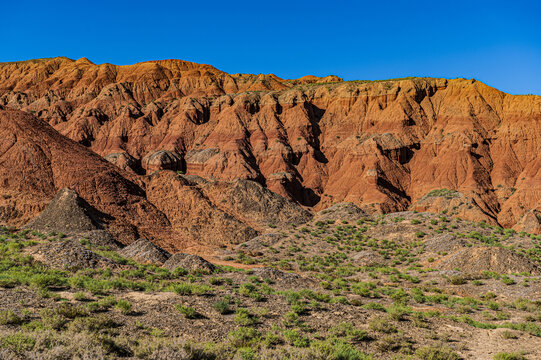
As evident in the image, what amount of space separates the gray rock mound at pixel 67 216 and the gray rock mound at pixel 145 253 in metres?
8.89

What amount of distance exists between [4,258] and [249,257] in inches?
832

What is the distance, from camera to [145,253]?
29.6 metres

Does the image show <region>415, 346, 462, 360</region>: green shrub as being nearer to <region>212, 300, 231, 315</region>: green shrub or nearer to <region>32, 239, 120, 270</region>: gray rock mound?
<region>212, 300, 231, 315</region>: green shrub

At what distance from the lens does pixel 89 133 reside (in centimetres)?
8531

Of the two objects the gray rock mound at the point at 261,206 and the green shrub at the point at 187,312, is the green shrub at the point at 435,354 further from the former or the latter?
the gray rock mound at the point at 261,206

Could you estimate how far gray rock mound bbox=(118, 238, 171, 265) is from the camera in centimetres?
2867

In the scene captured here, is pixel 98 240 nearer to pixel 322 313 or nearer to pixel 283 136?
pixel 322 313

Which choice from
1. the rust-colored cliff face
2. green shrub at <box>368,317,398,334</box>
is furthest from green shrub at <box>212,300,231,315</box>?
the rust-colored cliff face

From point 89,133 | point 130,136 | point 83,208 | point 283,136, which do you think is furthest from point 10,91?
point 83,208

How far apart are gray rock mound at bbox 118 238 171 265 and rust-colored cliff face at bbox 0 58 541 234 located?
21.9 metres

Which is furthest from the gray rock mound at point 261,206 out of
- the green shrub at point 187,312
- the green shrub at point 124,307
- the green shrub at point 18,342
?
the green shrub at point 18,342

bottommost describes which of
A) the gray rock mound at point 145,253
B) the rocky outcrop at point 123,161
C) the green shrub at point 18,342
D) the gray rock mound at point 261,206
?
the gray rock mound at point 145,253

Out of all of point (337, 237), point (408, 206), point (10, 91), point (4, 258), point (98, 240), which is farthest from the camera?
point (10, 91)

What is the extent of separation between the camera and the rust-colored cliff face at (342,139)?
6675cm
